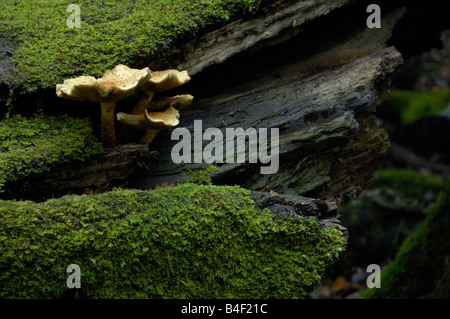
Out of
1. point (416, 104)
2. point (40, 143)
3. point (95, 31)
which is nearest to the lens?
point (40, 143)

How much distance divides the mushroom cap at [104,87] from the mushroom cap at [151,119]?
20 centimetres

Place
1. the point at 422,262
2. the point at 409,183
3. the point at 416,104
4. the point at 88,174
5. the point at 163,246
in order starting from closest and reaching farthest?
the point at 163,246 → the point at 88,174 → the point at 422,262 → the point at 409,183 → the point at 416,104

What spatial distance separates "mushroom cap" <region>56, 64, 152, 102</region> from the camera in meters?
2.57

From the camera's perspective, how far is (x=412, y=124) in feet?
32.0

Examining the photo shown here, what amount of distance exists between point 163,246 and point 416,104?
9161mm

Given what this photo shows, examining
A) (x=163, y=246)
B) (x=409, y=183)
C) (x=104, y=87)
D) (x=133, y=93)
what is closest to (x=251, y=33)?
(x=133, y=93)

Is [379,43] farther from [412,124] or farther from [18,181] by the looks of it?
[412,124]

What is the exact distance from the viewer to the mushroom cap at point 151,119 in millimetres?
2889

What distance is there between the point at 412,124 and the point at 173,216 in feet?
28.7

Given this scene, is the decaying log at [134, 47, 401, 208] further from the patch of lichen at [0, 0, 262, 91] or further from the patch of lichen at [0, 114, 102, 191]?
the patch of lichen at [0, 0, 262, 91]

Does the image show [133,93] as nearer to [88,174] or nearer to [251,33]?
[88,174]

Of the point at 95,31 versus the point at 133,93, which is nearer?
the point at 133,93

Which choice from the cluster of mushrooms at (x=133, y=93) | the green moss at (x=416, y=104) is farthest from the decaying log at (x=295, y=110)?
the green moss at (x=416, y=104)

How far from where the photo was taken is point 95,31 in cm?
343
